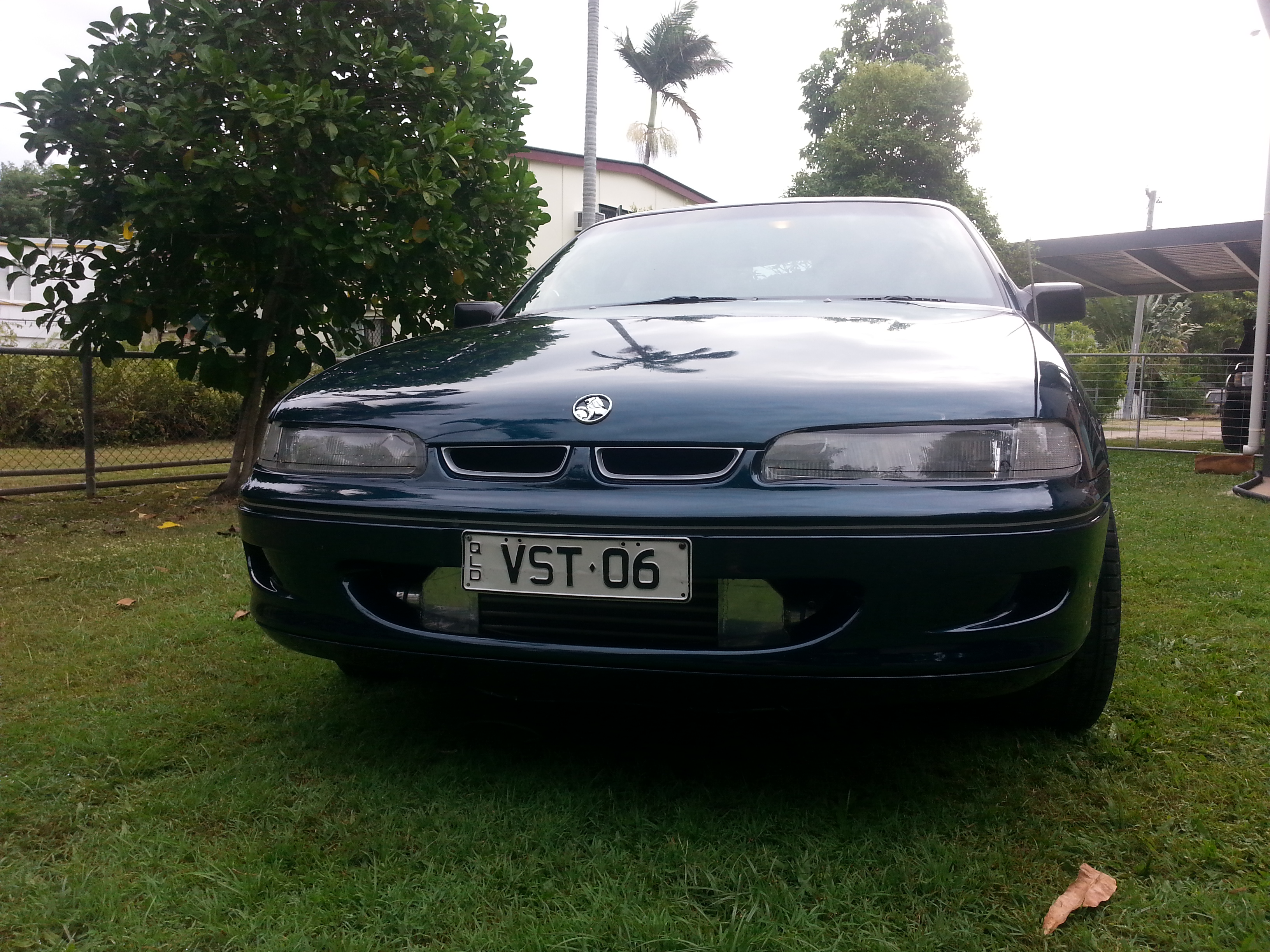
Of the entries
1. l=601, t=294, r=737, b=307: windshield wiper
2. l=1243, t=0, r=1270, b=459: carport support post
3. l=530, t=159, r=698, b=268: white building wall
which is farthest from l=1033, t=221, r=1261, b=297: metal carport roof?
l=530, t=159, r=698, b=268: white building wall

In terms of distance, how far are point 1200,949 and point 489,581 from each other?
4.03 ft

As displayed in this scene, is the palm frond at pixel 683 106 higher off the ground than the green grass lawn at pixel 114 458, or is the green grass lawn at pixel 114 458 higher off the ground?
the palm frond at pixel 683 106

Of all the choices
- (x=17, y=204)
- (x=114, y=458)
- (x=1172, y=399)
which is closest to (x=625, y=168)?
(x=1172, y=399)

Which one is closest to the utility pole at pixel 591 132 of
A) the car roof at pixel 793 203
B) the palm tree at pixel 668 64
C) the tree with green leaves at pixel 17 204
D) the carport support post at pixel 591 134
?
the carport support post at pixel 591 134

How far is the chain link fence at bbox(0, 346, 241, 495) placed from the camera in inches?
274

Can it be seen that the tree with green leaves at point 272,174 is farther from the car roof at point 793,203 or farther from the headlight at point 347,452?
the headlight at point 347,452

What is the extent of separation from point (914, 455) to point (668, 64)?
34.7m

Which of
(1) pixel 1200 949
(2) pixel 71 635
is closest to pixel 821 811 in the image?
(1) pixel 1200 949

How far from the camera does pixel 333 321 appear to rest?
233 inches

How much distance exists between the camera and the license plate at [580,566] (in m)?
1.67

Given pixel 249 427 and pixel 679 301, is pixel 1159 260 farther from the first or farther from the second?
pixel 679 301

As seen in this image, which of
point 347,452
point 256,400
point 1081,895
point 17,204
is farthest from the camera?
point 17,204

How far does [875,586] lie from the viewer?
164cm

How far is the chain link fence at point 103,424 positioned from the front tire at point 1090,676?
5.95 meters
